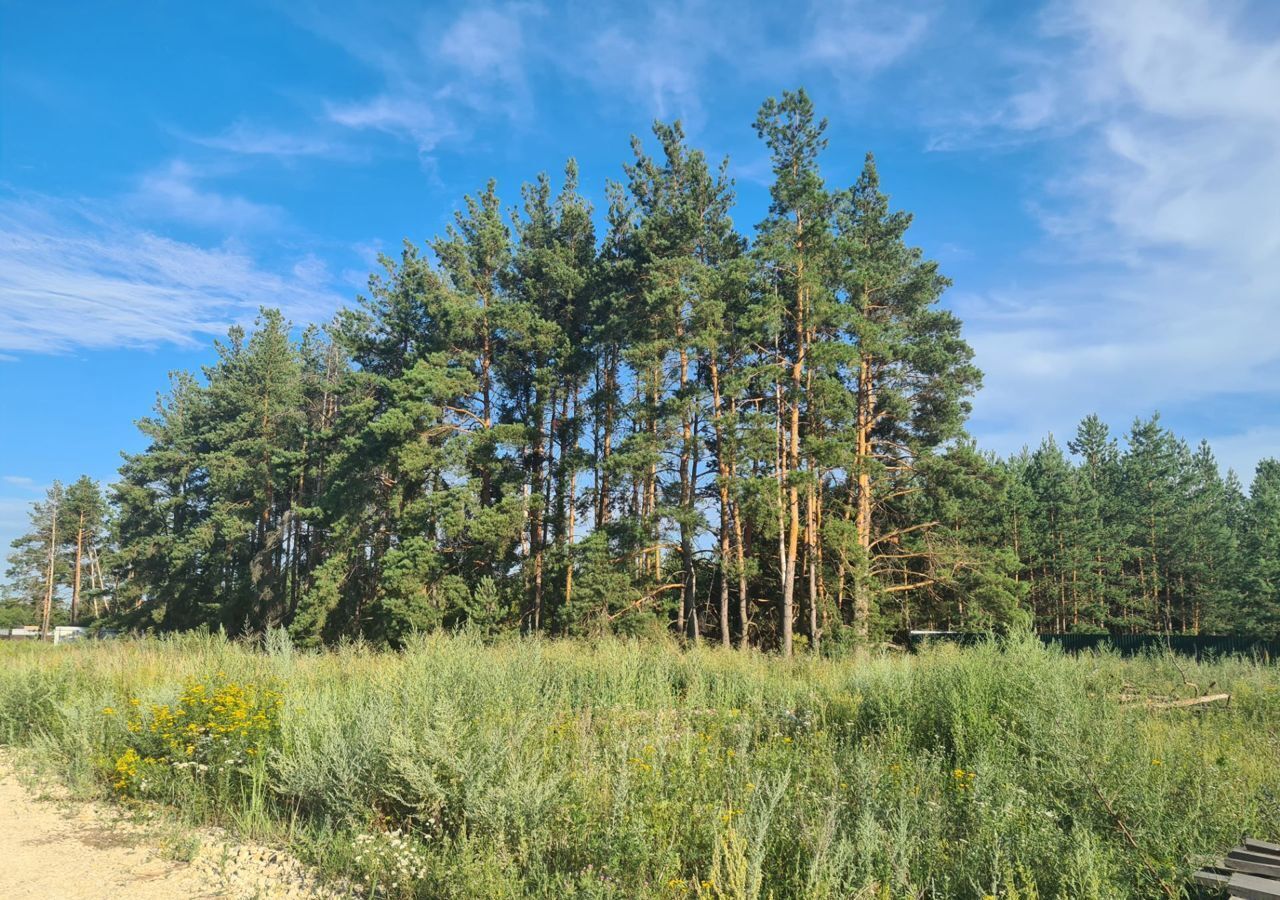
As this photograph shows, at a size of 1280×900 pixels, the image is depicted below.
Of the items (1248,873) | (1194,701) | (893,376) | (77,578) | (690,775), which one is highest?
(893,376)

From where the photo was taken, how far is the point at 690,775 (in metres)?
5.16

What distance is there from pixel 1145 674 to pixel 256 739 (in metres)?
13.2

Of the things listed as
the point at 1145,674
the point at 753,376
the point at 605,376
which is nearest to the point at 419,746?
the point at 1145,674

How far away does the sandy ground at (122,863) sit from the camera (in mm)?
4664

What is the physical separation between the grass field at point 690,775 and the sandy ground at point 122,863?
27 centimetres

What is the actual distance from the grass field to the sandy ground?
27 cm

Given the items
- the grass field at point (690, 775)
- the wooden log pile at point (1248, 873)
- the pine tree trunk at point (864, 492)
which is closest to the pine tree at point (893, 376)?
the pine tree trunk at point (864, 492)

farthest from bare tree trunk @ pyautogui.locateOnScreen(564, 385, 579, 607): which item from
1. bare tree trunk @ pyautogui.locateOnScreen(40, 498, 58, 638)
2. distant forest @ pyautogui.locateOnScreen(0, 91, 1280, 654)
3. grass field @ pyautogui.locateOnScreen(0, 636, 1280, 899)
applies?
bare tree trunk @ pyautogui.locateOnScreen(40, 498, 58, 638)

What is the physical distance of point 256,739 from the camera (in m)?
6.78

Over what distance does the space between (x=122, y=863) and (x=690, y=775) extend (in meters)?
4.05

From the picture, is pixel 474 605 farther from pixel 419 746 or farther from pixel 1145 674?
pixel 419 746

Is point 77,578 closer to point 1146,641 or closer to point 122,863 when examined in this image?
point 122,863

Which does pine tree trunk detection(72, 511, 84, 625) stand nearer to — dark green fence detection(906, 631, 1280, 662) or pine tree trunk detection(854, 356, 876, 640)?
pine tree trunk detection(854, 356, 876, 640)

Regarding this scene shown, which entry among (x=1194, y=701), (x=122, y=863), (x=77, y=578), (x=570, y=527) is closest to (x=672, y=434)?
(x=570, y=527)
